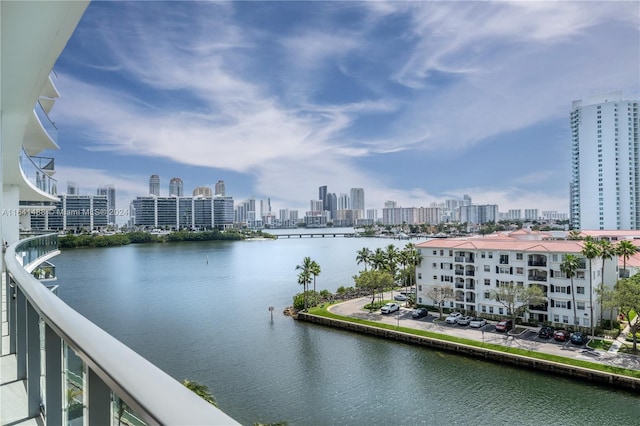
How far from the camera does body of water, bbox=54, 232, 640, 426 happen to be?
8.45 meters

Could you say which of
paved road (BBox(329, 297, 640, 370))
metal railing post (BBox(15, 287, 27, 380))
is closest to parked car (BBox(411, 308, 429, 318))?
paved road (BBox(329, 297, 640, 370))

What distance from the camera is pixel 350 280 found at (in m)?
25.0

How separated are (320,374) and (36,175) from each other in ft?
25.9

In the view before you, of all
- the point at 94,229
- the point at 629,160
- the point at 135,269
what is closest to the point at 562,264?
the point at 135,269

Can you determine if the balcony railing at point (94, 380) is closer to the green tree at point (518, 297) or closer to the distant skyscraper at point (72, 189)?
the green tree at point (518, 297)

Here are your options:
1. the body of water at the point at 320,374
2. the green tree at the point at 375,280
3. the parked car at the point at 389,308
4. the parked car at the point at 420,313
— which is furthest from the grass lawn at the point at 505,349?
the green tree at the point at 375,280

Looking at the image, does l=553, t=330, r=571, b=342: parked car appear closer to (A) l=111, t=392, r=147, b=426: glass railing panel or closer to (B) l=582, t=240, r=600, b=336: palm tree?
(B) l=582, t=240, r=600, b=336: palm tree

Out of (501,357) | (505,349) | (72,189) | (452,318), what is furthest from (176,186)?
(501,357)

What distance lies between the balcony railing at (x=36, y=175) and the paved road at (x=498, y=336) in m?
11.0

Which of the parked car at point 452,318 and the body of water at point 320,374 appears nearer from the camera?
the body of water at point 320,374

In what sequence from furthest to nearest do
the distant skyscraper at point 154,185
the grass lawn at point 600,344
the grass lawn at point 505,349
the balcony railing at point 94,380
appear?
the distant skyscraper at point 154,185
the grass lawn at point 600,344
the grass lawn at point 505,349
the balcony railing at point 94,380

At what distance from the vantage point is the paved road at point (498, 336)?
33.4ft

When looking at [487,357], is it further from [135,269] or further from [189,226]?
[189,226]

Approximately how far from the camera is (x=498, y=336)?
12.2 metres
